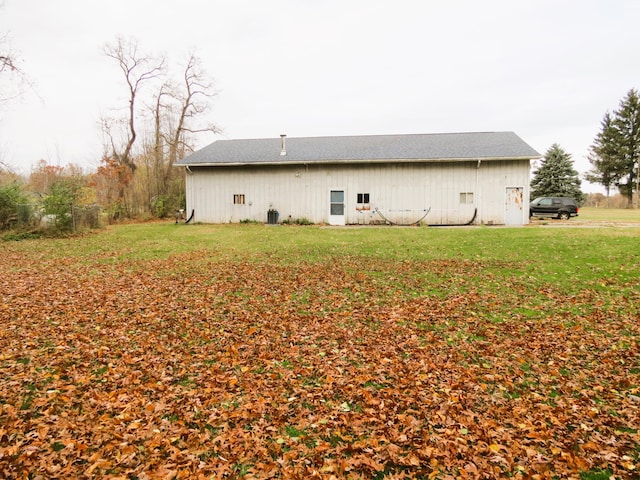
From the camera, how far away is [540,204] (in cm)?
2455

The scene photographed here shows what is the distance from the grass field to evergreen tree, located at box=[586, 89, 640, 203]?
50.1m

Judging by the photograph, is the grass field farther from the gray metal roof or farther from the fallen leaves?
the gray metal roof

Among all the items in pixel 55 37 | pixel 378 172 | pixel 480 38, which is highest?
pixel 480 38

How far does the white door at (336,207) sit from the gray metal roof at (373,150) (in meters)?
1.97

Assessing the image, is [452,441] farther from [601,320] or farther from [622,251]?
[622,251]

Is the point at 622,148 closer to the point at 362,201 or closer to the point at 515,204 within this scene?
the point at 515,204

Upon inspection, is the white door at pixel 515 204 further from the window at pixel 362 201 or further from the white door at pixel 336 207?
the white door at pixel 336 207

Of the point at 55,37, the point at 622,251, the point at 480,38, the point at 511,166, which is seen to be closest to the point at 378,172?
the point at 511,166

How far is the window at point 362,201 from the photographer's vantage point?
20.5 m

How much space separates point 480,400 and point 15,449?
3.88 meters

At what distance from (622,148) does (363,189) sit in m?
44.9

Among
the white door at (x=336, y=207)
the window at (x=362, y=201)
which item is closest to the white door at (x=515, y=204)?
the window at (x=362, y=201)

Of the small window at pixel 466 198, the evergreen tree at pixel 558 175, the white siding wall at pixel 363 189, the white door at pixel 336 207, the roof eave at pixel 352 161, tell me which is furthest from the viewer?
the evergreen tree at pixel 558 175

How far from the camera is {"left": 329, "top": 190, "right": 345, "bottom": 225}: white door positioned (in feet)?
67.9
